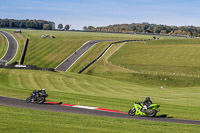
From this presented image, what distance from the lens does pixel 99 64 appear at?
297ft

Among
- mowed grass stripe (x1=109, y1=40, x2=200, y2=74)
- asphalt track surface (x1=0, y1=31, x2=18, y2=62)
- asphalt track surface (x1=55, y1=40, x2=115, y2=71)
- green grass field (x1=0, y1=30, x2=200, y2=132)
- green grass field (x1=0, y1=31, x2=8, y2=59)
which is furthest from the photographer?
green grass field (x1=0, y1=31, x2=8, y2=59)

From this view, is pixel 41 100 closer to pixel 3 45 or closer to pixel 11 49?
pixel 11 49

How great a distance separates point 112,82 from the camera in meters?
61.9

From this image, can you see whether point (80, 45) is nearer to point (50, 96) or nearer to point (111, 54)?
point (111, 54)

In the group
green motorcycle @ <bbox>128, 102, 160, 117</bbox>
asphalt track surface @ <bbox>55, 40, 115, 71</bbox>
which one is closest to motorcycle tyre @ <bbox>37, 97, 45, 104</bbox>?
green motorcycle @ <bbox>128, 102, 160, 117</bbox>

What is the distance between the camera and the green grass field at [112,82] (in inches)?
784

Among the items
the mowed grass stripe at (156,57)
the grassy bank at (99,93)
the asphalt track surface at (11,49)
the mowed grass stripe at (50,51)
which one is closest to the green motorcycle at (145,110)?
the grassy bank at (99,93)

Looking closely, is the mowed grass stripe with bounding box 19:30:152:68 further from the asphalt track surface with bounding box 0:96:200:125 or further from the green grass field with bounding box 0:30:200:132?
the asphalt track surface with bounding box 0:96:200:125

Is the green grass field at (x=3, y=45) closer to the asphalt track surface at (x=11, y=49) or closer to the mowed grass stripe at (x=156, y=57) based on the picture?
the asphalt track surface at (x=11, y=49)

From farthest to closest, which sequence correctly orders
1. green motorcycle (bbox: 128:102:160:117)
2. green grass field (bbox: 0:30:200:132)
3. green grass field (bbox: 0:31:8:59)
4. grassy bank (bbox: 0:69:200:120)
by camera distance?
green grass field (bbox: 0:31:8:59)
grassy bank (bbox: 0:69:200:120)
green motorcycle (bbox: 128:102:160:117)
green grass field (bbox: 0:30:200:132)

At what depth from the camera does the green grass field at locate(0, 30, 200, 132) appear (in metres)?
19.9

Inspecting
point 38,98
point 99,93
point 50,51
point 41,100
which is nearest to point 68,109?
point 41,100

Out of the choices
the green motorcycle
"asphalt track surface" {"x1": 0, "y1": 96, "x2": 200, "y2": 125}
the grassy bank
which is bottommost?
the grassy bank

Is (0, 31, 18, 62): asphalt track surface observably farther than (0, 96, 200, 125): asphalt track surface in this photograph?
Yes
